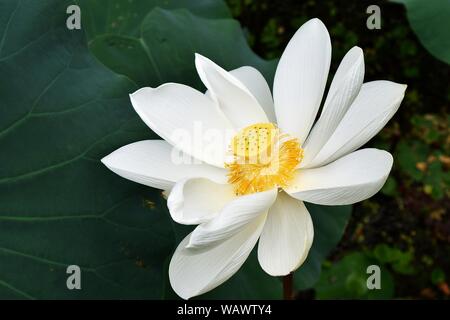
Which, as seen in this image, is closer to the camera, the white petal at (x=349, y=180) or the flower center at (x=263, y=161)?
the white petal at (x=349, y=180)

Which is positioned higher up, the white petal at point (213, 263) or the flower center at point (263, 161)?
the flower center at point (263, 161)

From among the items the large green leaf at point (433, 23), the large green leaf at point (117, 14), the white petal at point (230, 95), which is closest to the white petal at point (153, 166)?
the white petal at point (230, 95)

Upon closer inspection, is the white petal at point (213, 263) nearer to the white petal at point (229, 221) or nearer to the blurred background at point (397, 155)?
the white petal at point (229, 221)

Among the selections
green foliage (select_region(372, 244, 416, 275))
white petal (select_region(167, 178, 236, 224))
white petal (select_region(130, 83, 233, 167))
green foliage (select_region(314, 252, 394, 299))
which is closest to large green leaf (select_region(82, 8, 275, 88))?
white petal (select_region(130, 83, 233, 167))

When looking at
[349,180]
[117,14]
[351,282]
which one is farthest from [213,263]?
[351,282]

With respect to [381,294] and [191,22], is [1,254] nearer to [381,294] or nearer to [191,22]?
[191,22]

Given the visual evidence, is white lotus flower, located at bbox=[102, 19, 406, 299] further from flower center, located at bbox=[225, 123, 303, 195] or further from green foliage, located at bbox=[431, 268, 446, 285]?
green foliage, located at bbox=[431, 268, 446, 285]
